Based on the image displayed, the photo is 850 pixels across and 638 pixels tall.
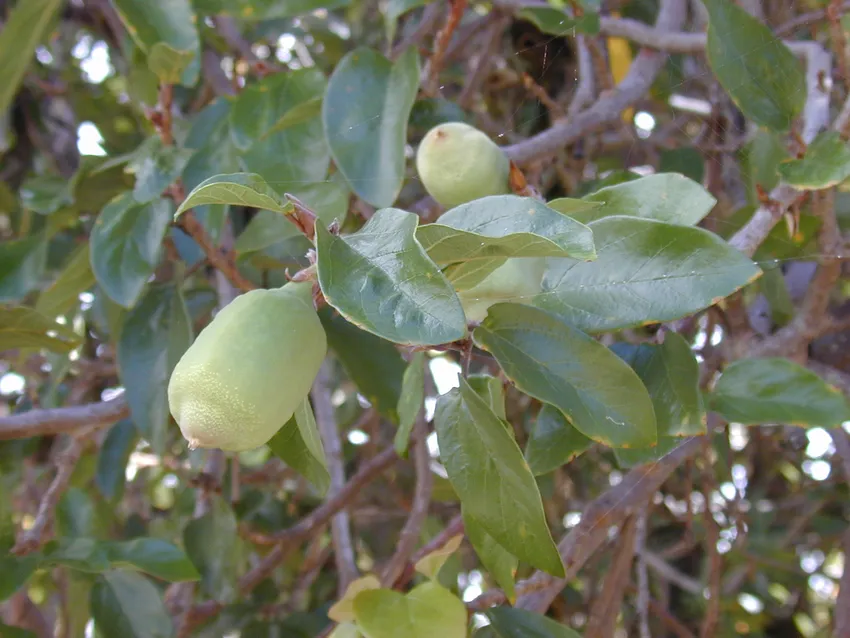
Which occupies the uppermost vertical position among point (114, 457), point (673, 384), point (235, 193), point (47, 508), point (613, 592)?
point (235, 193)

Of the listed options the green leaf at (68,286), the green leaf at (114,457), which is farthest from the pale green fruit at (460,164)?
the green leaf at (114,457)

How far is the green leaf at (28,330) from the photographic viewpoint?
32.5 inches

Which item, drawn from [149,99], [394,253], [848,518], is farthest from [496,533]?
[848,518]

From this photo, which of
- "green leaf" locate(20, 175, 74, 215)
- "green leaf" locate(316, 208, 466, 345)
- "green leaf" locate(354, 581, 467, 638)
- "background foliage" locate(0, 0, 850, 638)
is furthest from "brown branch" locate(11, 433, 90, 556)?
"green leaf" locate(316, 208, 466, 345)

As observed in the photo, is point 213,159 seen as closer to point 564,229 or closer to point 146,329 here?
point 146,329

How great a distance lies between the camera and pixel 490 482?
1.80 feet

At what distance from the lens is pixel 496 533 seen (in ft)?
1.81

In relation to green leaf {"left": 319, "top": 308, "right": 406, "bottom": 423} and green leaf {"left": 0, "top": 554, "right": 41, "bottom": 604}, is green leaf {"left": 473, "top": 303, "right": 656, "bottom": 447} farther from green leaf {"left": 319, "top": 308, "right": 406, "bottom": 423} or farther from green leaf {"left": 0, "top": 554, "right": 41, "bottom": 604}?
green leaf {"left": 0, "top": 554, "right": 41, "bottom": 604}

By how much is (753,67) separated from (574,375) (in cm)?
40

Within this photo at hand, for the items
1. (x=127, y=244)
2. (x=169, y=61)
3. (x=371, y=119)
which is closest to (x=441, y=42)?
(x=371, y=119)

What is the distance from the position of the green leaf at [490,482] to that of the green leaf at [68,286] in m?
0.50

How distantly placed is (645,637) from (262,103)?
70 cm

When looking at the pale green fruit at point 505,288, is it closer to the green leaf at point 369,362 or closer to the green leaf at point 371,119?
the green leaf at point 371,119

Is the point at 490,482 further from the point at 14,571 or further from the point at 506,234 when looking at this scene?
the point at 14,571
